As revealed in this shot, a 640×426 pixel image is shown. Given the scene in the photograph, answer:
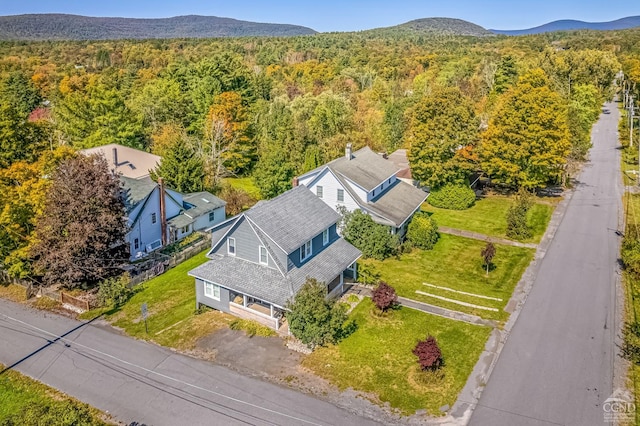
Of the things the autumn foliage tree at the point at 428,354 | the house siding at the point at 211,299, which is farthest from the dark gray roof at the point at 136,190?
the autumn foliage tree at the point at 428,354

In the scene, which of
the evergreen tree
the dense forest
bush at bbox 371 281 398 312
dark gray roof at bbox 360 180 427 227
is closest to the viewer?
bush at bbox 371 281 398 312

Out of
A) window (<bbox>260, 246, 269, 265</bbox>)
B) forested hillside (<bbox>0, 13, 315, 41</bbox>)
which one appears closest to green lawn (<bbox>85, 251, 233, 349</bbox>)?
window (<bbox>260, 246, 269, 265</bbox>)

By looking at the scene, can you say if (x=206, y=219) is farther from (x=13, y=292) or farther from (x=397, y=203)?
(x=397, y=203)

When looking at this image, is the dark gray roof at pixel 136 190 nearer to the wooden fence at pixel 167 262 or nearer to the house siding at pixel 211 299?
the wooden fence at pixel 167 262

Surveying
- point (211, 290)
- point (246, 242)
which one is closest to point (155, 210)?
point (211, 290)

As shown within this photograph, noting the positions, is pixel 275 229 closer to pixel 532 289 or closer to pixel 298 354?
pixel 298 354

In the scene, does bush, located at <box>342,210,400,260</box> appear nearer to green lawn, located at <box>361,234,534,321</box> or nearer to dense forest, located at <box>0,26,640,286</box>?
green lawn, located at <box>361,234,534,321</box>

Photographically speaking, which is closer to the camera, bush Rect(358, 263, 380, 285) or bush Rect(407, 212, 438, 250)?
bush Rect(358, 263, 380, 285)
